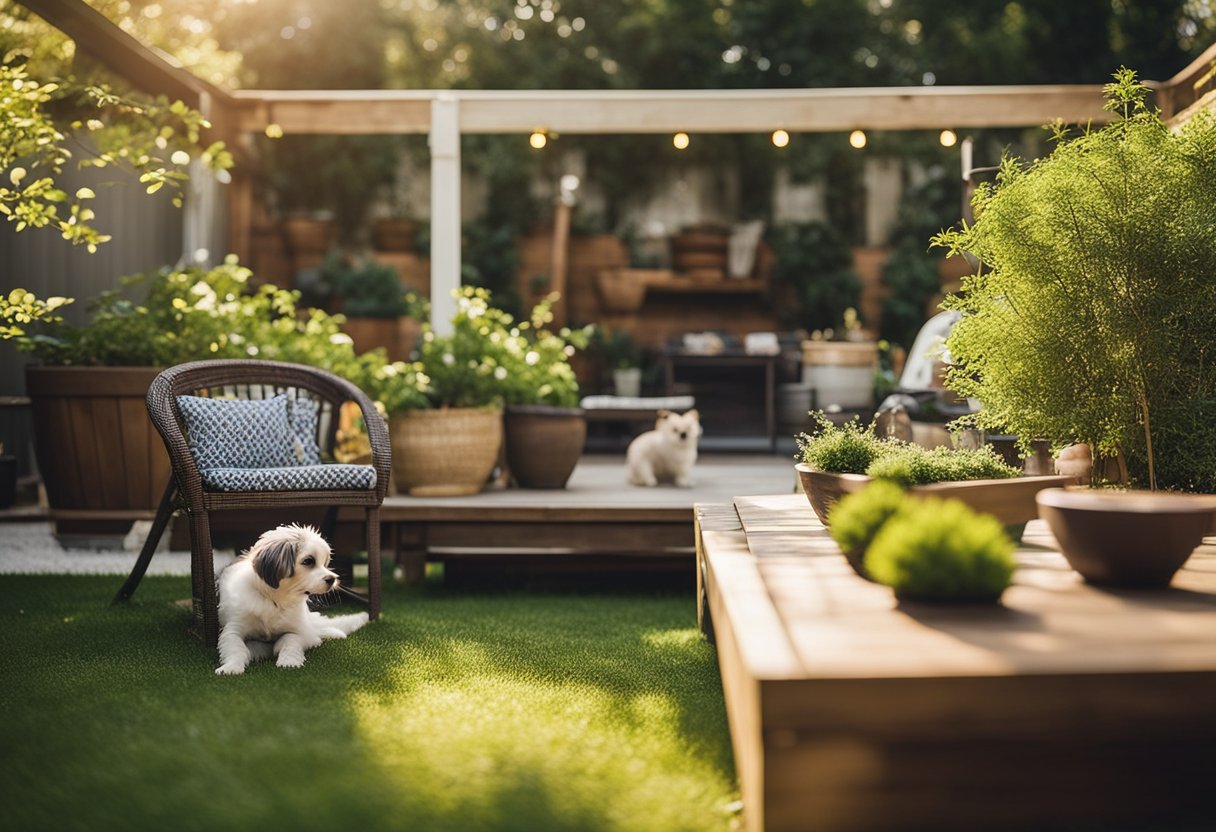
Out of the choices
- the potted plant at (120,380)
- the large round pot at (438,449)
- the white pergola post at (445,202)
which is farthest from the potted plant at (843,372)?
the potted plant at (120,380)

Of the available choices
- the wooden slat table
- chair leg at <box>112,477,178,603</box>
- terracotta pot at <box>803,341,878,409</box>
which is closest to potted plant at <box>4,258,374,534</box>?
chair leg at <box>112,477,178,603</box>

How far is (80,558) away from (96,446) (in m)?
0.47

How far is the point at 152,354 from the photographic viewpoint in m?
4.53

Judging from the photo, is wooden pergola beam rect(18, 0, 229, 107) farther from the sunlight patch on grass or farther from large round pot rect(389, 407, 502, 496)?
the sunlight patch on grass

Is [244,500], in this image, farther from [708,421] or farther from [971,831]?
[708,421]

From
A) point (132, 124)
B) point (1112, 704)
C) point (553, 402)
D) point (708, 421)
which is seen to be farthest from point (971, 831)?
point (708, 421)

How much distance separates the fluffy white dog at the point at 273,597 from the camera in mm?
2664

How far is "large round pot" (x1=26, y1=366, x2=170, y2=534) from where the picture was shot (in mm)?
4430

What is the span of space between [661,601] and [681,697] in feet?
4.72

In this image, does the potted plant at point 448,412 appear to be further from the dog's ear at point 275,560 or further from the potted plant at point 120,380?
the dog's ear at point 275,560

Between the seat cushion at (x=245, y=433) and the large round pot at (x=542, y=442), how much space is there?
1.21 m

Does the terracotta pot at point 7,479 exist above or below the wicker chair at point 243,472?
below

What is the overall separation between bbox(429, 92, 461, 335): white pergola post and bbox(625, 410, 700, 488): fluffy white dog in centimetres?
154

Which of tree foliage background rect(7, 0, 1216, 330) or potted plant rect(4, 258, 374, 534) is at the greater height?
tree foliage background rect(7, 0, 1216, 330)
